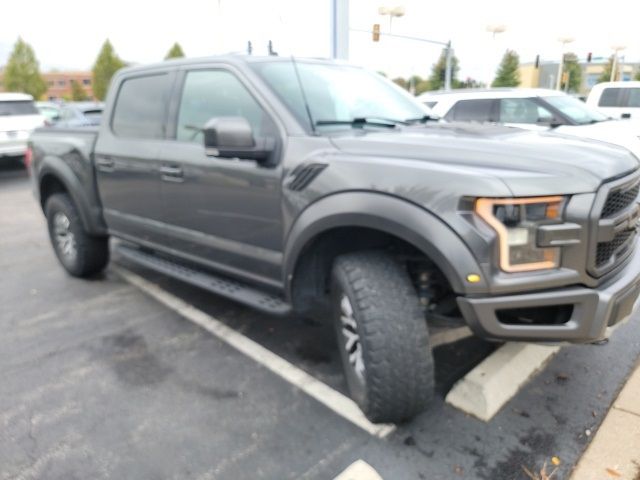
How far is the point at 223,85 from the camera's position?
11.0 ft

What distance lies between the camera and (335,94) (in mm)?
3271

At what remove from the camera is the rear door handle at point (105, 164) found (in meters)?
4.20

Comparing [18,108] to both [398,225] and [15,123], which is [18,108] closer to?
[15,123]

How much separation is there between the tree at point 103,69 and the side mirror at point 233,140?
175 feet

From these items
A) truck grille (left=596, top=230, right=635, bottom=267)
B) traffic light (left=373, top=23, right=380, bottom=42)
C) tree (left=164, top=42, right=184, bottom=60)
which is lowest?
truck grille (left=596, top=230, right=635, bottom=267)

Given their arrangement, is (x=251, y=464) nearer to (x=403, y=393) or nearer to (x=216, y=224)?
(x=403, y=393)

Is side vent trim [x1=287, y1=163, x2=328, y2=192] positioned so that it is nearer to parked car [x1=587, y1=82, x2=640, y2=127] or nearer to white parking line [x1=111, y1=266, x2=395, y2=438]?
white parking line [x1=111, y1=266, x2=395, y2=438]

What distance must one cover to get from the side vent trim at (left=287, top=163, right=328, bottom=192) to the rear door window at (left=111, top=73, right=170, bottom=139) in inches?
58.6

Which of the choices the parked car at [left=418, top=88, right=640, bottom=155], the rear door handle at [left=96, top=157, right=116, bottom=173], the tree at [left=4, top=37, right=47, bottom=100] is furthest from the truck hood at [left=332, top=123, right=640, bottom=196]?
the tree at [left=4, top=37, right=47, bottom=100]

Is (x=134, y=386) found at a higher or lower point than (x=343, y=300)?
lower

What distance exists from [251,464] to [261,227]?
1.27 m

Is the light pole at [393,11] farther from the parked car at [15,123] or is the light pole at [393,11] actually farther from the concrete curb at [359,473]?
the concrete curb at [359,473]

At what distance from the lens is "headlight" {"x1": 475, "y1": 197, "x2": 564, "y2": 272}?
206 centimetres

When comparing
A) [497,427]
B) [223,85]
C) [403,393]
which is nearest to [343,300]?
[403,393]
